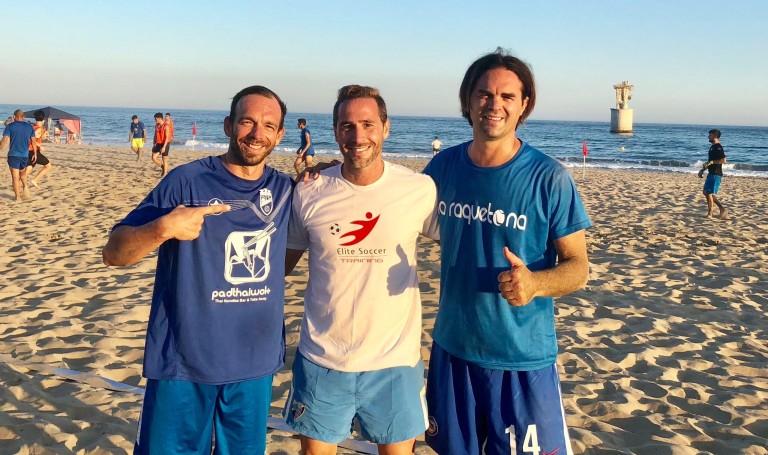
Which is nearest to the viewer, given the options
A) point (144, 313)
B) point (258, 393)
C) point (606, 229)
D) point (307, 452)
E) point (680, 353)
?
point (258, 393)

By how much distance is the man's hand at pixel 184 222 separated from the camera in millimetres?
2088

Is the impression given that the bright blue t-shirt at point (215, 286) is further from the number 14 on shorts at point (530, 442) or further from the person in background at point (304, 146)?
the person in background at point (304, 146)

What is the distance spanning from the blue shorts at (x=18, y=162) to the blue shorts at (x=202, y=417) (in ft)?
35.8

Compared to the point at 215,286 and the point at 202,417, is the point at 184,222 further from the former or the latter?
the point at 202,417

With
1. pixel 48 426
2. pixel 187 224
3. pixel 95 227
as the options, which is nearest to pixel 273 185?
pixel 187 224

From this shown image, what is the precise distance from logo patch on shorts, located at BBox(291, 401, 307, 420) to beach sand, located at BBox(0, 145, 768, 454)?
958 millimetres

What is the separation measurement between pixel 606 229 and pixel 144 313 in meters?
8.10

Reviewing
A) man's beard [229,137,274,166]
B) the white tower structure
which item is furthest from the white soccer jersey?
the white tower structure

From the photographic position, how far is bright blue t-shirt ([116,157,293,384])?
7.45 feet

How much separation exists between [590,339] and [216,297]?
4.05 m

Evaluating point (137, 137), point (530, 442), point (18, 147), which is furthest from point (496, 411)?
point (137, 137)

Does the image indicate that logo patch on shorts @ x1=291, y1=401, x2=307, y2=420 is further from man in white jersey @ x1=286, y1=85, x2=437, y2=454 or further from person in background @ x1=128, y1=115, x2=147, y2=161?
person in background @ x1=128, y1=115, x2=147, y2=161

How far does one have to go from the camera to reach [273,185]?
8.22ft

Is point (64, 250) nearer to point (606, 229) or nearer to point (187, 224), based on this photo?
point (187, 224)
